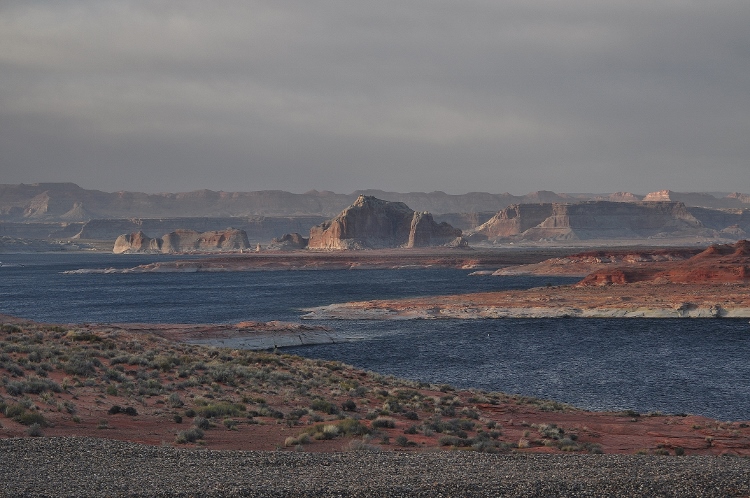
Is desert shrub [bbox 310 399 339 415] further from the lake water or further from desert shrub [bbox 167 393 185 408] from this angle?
the lake water

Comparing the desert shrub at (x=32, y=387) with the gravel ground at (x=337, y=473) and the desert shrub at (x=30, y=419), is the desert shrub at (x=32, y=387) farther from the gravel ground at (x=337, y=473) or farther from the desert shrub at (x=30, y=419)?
the gravel ground at (x=337, y=473)

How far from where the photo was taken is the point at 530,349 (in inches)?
1991

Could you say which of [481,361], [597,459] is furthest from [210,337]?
[597,459]

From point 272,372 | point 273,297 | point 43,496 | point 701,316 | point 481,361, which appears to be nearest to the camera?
point 43,496

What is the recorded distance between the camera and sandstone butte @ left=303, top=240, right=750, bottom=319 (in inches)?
2803

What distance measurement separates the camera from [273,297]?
102 m

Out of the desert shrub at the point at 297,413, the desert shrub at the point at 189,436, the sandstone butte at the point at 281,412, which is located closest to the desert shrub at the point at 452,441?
the sandstone butte at the point at 281,412

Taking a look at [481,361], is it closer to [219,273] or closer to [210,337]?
[210,337]

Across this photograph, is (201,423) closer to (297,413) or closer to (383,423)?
(297,413)

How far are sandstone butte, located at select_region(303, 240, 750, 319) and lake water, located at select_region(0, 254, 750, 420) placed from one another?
11.6 ft

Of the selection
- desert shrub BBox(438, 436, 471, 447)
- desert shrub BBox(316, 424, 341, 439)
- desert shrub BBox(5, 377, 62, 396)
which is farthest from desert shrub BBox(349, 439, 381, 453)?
desert shrub BBox(5, 377, 62, 396)

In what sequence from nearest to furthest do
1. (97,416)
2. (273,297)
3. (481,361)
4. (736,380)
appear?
(97,416), (736,380), (481,361), (273,297)

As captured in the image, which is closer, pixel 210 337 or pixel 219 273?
pixel 210 337

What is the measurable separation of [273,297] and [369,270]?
82.7 metres
